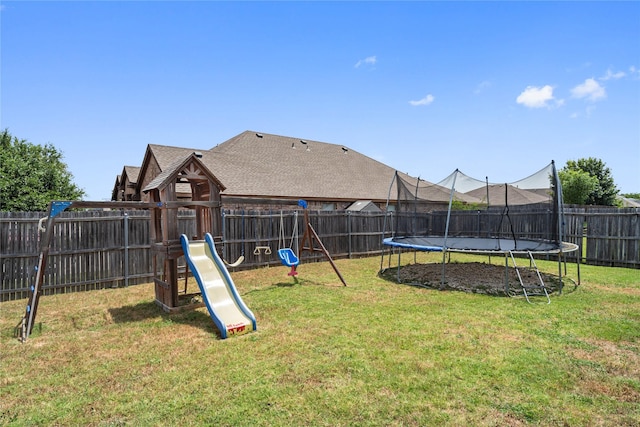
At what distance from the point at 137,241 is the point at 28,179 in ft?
57.9

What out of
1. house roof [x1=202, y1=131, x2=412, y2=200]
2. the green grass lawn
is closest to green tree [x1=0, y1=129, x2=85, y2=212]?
house roof [x1=202, y1=131, x2=412, y2=200]

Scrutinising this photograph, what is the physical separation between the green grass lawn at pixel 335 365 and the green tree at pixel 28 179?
692 inches

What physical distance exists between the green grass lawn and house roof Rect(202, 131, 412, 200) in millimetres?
9999

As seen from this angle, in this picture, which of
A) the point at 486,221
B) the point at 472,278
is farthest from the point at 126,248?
the point at 486,221

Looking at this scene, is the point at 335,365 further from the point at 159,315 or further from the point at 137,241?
the point at 137,241

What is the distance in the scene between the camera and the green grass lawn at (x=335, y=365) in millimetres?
2557

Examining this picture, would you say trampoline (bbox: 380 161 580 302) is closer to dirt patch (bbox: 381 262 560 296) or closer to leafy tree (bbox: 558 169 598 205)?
dirt patch (bbox: 381 262 560 296)

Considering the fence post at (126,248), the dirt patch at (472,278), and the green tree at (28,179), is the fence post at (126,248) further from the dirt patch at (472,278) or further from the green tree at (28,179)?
the green tree at (28,179)

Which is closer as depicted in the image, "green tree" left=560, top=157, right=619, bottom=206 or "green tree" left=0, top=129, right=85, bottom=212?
"green tree" left=0, top=129, right=85, bottom=212

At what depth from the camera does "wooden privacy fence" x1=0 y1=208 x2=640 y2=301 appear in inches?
258

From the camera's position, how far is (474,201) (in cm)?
2278

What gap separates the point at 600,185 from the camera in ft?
102

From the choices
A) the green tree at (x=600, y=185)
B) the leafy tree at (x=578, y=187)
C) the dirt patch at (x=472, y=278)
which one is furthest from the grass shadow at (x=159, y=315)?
the green tree at (x=600, y=185)

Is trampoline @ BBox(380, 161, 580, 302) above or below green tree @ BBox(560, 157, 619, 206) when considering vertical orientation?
below
